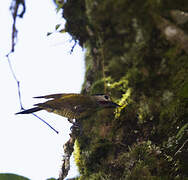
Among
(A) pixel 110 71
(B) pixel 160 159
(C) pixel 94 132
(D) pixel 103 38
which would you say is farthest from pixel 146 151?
(D) pixel 103 38

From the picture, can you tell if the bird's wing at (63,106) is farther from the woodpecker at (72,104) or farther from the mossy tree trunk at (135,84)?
the mossy tree trunk at (135,84)

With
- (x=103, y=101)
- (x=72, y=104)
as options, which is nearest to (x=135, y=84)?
(x=103, y=101)

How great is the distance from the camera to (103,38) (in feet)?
5.49

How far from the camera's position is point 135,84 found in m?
1.46

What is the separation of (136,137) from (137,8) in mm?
846

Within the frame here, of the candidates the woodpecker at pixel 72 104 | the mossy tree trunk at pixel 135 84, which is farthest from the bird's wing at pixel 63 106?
the mossy tree trunk at pixel 135 84

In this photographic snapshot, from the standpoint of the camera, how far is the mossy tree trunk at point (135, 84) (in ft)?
3.65

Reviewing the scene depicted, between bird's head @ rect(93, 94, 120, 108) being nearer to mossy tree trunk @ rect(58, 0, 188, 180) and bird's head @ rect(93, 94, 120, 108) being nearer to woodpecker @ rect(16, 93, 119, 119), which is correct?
woodpecker @ rect(16, 93, 119, 119)

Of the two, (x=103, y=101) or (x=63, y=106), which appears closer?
(x=63, y=106)

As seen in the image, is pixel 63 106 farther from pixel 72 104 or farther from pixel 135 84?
pixel 135 84

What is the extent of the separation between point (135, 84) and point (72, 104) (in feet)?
1.58

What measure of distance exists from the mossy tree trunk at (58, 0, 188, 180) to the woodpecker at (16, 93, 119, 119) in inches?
6.1

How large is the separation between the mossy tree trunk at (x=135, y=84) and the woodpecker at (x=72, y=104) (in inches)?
6.1

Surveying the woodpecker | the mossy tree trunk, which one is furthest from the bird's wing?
the mossy tree trunk
